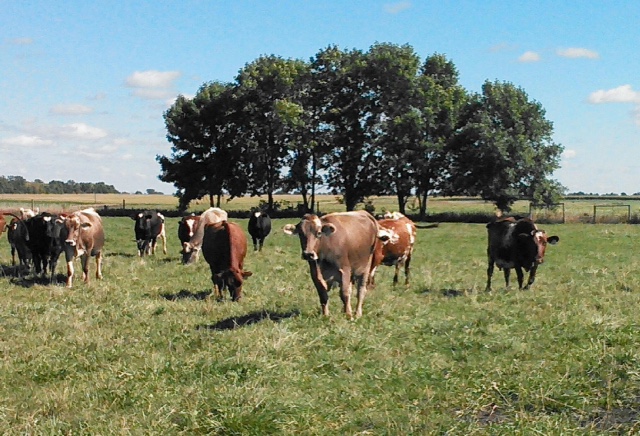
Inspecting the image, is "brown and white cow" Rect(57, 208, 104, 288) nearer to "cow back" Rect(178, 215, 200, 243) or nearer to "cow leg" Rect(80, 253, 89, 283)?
"cow leg" Rect(80, 253, 89, 283)

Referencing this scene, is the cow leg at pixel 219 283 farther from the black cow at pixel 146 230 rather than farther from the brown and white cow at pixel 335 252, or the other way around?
the black cow at pixel 146 230

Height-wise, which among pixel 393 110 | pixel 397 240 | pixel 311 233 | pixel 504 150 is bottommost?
pixel 397 240

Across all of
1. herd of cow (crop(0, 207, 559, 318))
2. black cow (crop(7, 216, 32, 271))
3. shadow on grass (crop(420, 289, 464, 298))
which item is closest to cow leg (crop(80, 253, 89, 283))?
herd of cow (crop(0, 207, 559, 318))

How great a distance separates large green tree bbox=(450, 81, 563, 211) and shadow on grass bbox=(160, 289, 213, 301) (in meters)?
44.3

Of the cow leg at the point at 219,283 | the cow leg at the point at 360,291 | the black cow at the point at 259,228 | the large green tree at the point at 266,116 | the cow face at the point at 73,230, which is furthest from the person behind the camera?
the large green tree at the point at 266,116

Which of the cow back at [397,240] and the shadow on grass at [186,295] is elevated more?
the cow back at [397,240]

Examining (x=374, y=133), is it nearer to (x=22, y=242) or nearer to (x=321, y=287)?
(x=22, y=242)

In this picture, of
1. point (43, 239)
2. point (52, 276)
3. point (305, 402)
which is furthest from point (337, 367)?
point (43, 239)

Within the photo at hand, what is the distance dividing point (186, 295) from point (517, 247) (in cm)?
812

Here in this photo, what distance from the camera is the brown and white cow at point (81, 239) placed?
17828 mm

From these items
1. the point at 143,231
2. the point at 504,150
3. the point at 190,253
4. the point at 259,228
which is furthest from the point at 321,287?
the point at 504,150

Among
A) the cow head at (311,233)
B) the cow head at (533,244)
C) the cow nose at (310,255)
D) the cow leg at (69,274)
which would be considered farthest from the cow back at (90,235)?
the cow head at (533,244)

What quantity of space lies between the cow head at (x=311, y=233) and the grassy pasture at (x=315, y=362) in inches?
44.4

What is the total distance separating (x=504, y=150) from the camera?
185 ft
